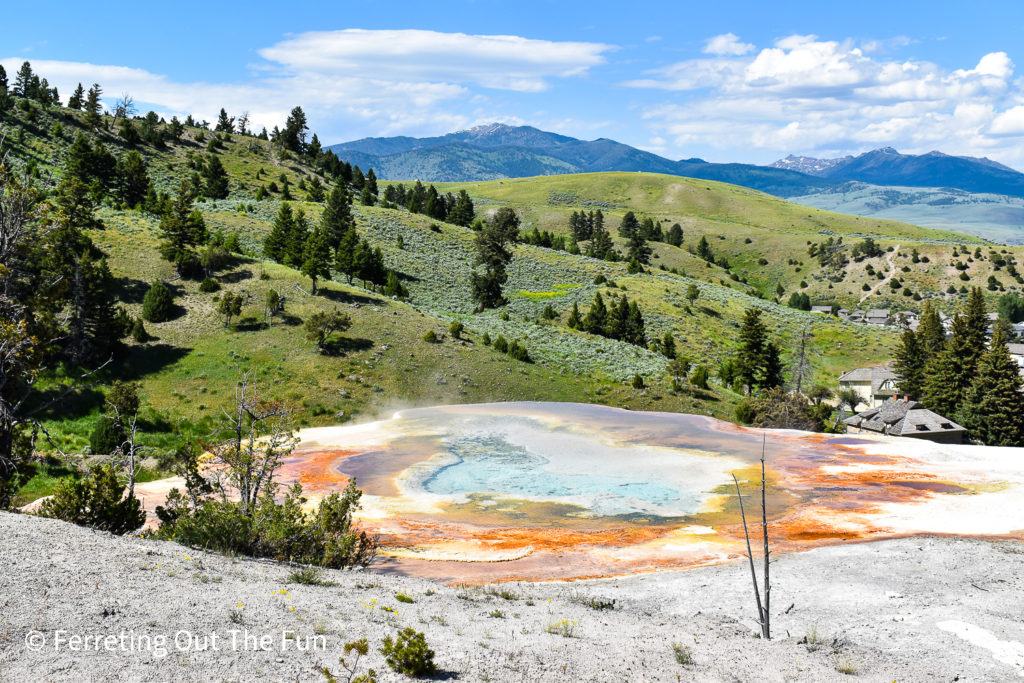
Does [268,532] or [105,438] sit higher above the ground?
[268,532]

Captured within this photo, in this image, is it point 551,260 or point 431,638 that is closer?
point 431,638

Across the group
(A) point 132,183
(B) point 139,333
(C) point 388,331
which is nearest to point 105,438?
(B) point 139,333

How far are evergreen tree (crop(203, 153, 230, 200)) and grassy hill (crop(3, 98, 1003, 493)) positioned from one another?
212 centimetres

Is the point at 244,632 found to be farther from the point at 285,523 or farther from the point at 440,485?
the point at 440,485

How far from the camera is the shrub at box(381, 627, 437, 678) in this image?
11031 millimetres

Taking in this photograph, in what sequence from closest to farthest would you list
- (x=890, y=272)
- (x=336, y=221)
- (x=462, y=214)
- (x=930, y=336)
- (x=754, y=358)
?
(x=754, y=358), (x=930, y=336), (x=336, y=221), (x=462, y=214), (x=890, y=272)

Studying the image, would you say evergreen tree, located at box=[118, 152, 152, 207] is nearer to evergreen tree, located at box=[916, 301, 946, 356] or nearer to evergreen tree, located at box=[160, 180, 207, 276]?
evergreen tree, located at box=[160, 180, 207, 276]

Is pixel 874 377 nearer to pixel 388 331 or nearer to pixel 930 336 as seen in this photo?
pixel 930 336

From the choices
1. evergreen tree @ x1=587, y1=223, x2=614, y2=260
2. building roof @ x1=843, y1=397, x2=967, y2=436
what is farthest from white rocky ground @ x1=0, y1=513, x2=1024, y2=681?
evergreen tree @ x1=587, y1=223, x2=614, y2=260

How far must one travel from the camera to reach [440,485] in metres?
31.1

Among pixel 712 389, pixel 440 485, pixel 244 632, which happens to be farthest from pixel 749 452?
pixel 244 632

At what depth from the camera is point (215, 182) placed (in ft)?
347

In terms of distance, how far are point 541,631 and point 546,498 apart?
615 inches

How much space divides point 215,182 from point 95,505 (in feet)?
331
